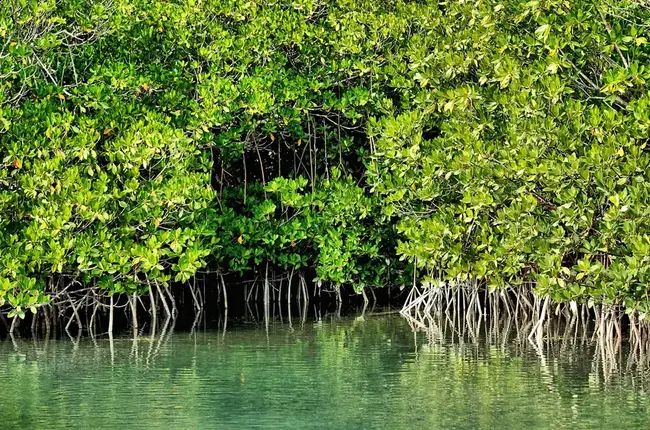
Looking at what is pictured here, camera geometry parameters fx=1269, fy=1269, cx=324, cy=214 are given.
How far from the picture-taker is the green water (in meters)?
7.75

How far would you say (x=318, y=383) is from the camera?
907 centimetres

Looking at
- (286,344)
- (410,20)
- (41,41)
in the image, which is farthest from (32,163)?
(410,20)

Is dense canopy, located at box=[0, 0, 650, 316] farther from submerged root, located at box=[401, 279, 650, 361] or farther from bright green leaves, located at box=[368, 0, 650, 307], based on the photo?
submerged root, located at box=[401, 279, 650, 361]

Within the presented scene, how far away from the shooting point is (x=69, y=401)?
842cm

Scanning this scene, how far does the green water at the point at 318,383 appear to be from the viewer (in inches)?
305

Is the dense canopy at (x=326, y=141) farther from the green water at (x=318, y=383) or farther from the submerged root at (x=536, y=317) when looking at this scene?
the green water at (x=318, y=383)

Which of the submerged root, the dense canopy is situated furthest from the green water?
the dense canopy

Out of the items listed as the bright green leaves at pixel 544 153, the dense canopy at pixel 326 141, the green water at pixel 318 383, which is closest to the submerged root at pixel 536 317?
the green water at pixel 318 383

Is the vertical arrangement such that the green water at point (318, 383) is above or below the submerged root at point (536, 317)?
below

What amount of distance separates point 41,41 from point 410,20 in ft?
12.6

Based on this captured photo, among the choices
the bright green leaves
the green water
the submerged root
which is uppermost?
the bright green leaves

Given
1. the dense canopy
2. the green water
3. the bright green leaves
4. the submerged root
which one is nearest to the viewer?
the green water

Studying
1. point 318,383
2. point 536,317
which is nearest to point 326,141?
point 536,317

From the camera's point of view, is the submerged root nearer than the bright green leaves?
No
